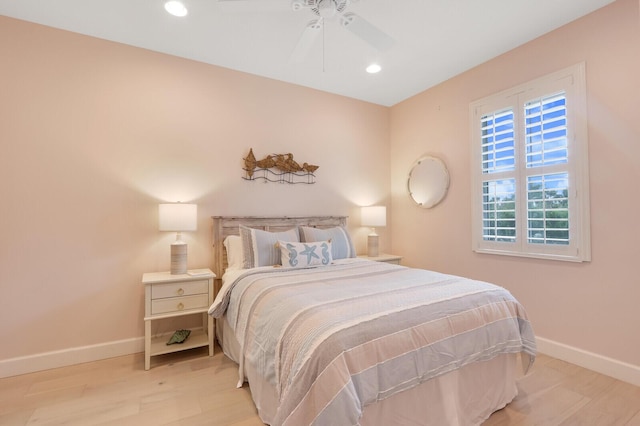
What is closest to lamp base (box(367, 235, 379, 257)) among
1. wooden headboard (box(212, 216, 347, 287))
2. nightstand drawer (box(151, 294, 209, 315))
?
wooden headboard (box(212, 216, 347, 287))

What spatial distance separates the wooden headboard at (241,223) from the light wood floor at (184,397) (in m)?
0.95

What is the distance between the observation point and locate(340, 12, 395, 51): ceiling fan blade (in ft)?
6.33

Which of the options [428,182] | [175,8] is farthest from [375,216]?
[175,8]

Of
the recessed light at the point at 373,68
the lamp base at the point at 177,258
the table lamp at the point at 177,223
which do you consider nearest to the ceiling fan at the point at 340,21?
the recessed light at the point at 373,68

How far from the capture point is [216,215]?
312 centimetres

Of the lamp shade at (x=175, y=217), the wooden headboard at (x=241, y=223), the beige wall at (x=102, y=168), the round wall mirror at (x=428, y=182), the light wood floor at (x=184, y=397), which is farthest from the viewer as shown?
the round wall mirror at (x=428, y=182)

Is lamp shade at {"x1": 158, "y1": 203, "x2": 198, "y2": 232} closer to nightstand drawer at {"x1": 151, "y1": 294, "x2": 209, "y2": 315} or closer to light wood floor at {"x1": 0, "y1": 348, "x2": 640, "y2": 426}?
nightstand drawer at {"x1": 151, "y1": 294, "x2": 209, "y2": 315}

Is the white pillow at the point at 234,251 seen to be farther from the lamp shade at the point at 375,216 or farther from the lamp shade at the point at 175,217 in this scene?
the lamp shade at the point at 375,216

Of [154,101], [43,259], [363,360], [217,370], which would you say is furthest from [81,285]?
[363,360]

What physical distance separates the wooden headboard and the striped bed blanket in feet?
2.82

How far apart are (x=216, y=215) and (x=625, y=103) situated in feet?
11.8

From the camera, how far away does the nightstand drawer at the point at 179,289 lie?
8.12 feet

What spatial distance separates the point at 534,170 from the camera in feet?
8.84

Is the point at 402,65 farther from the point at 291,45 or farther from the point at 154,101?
the point at 154,101
